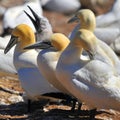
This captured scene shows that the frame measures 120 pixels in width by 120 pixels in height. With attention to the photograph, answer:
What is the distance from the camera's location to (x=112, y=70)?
7.93m

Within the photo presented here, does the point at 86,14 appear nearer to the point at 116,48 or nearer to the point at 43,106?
the point at 43,106

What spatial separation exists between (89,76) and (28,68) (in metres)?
1.43

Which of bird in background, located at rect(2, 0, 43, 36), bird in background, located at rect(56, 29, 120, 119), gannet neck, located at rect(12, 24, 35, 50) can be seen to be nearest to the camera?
bird in background, located at rect(56, 29, 120, 119)

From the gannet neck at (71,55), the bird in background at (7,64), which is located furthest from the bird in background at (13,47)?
the gannet neck at (71,55)

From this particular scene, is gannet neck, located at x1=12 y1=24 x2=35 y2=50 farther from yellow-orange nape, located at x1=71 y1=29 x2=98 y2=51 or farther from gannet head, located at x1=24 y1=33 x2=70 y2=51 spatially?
yellow-orange nape, located at x1=71 y1=29 x2=98 y2=51

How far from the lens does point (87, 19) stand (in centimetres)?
955

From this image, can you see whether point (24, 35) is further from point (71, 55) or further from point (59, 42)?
point (71, 55)

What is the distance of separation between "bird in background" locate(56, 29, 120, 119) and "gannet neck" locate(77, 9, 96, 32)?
5.13 feet

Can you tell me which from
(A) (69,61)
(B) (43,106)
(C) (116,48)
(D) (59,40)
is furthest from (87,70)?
(C) (116,48)

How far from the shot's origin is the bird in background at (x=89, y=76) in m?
7.79

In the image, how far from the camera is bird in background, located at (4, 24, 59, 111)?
8570mm

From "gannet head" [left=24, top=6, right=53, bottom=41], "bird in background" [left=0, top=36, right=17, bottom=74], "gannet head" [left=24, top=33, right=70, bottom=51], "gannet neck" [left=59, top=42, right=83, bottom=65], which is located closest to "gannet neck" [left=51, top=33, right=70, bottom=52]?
"gannet head" [left=24, top=33, right=70, bottom=51]

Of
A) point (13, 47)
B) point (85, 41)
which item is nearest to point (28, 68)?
point (85, 41)

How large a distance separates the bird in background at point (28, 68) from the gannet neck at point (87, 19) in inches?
32.1
